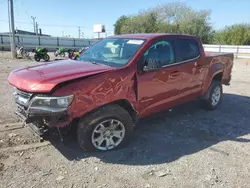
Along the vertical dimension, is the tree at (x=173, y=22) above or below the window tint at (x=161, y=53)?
above

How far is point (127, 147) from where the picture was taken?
4059 mm

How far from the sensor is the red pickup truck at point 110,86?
3268mm

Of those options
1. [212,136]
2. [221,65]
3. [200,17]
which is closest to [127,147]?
[212,136]

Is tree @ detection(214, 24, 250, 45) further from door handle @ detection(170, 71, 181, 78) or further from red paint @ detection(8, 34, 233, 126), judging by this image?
door handle @ detection(170, 71, 181, 78)

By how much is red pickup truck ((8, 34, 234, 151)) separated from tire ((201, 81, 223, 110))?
0.75 metres

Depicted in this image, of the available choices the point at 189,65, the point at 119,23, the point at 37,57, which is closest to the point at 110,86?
the point at 189,65

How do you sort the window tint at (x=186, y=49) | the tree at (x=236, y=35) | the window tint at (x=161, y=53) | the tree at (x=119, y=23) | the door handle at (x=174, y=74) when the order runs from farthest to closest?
1. the tree at (x=119, y=23)
2. the tree at (x=236, y=35)
3. the window tint at (x=186, y=49)
4. the door handle at (x=174, y=74)
5. the window tint at (x=161, y=53)

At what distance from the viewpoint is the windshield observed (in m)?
4.12

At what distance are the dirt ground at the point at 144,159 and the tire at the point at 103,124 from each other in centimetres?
13

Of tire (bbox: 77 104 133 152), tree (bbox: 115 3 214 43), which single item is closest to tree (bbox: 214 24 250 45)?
tree (bbox: 115 3 214 43)

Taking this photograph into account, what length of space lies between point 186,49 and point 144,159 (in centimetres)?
259

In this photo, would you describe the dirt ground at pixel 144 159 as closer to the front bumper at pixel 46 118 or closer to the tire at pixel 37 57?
the front bumper at pixel 46 118

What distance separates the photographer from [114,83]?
367cm

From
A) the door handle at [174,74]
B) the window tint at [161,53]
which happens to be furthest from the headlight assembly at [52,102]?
the door handle at [174,74]
